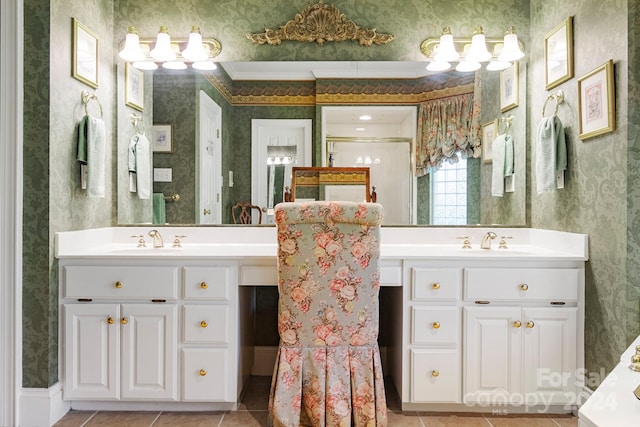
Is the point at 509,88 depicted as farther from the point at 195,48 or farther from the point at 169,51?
the point at 169,51

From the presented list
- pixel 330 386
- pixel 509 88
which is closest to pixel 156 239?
pixel 330 386

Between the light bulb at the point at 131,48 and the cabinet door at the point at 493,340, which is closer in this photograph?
the cabinet door at the point at 493,340

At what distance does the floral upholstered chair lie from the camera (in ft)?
6.21

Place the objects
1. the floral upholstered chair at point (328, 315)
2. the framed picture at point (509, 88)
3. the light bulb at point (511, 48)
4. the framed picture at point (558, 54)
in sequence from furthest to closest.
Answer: the framed picture at point (509, 88), the light bulb at point (511, 48), the framed picture at point (558, 54), the floral upholstered chair at point (328, 315)

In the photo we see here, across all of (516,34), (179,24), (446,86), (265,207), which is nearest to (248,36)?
(179,24)

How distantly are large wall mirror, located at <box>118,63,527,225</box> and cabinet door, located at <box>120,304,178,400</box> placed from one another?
73 centimetres

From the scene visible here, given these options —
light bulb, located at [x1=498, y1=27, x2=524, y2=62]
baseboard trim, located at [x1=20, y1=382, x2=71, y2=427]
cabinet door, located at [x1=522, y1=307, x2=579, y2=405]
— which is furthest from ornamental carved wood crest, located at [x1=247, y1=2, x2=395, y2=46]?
baseboard trim, located at [x1=20, y1=382, x2=71, y2=427]

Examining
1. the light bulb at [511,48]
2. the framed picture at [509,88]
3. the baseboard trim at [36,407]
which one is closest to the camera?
the baseboard trim at [36,407]

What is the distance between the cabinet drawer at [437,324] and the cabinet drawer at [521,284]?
0.13m

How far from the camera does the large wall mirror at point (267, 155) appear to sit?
105 inches

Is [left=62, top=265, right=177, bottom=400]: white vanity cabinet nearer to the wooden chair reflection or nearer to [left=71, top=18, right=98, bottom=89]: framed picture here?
the wooden chair reflection

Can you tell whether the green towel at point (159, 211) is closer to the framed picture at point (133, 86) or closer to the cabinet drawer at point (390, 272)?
the framed picture at point (133, 86)

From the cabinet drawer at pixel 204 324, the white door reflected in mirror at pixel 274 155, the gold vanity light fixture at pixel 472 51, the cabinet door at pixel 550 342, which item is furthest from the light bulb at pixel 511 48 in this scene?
the cabinet drawer at pixel 204 324

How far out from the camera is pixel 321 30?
2691 millimetres
